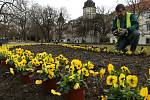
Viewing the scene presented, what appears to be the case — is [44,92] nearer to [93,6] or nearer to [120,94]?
[120,94]

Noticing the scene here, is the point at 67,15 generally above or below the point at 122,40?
above

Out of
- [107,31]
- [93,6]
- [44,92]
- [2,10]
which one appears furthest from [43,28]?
[44,92]

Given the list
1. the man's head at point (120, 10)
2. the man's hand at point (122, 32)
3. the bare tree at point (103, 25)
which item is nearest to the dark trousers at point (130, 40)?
the man's hand at point (122, 32)

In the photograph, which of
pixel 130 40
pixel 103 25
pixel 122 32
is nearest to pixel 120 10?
pixel 122 32

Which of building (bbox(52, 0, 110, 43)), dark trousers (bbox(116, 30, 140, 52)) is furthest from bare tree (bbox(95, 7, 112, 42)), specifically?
dark trousers (bbox(116, 30, 140, 52))

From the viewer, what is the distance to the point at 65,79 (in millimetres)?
4492

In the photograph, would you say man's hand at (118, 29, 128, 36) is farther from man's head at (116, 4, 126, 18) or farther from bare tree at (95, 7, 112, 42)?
bare tree at (95, 7, 112, 42)

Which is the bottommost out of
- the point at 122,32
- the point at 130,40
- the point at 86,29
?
the point at 130,40

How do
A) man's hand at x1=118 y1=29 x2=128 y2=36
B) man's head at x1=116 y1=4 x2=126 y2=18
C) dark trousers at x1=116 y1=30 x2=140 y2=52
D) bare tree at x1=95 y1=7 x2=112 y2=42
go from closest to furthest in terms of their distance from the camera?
man's head at x1=116 y1=4 x2=126 y2=18 → man's hand at x1=118 y1=29 x2=128 y2=36 → dark trousers at x1=116 y1=30 x2=140 y2=52 → bare tree at x1=95 y1=7 x2=112 y2=42

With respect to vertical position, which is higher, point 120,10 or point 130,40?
point 120,10

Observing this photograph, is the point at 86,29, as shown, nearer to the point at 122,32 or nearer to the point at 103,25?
the point at 103,25

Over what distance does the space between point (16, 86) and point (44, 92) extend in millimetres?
1366

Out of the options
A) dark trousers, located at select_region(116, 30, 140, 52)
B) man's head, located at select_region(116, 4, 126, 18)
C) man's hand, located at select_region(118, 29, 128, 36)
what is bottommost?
dark trousers, located at select_region(116, 30, 140, 52)

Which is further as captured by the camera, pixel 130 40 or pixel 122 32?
pixel 130 40
